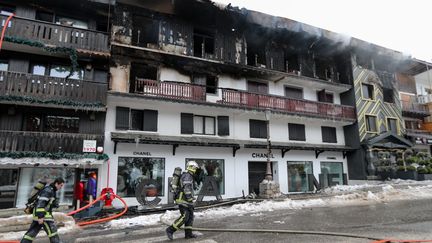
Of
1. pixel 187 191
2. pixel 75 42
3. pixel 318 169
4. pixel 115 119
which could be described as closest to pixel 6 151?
pixel 115 119

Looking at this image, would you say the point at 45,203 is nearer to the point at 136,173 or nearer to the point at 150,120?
the point at 136,173

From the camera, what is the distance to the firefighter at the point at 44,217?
250 inches

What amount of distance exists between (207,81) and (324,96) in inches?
439

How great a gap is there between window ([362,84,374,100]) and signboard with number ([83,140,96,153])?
23.4 metres

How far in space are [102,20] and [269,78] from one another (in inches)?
512

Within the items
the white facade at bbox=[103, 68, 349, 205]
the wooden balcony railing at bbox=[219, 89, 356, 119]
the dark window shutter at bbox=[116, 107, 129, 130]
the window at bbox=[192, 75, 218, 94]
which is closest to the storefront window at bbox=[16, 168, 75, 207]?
the white facade at bbox=[103, 68, 349, 205]

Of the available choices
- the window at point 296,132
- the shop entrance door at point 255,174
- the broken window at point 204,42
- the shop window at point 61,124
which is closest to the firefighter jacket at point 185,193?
the shop window at point 61,124

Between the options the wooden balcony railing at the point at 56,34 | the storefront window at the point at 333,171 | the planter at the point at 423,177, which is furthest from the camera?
the storefront window at the point at 333,171

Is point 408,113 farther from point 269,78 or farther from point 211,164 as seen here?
point 211,164

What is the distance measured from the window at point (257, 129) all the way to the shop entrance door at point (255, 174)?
2040mm

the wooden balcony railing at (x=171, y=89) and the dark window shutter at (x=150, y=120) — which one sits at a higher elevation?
the wooden balcony railing at (x=171, y=89)

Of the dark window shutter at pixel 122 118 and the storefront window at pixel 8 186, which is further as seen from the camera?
the dark window shutter at pixel 122 118

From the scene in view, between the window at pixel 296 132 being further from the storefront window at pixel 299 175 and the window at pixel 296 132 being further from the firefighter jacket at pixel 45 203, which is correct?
the firefighter jacket at pixel 45 203

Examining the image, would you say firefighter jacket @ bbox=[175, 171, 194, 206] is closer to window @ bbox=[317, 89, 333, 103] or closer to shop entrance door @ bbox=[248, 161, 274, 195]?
shop entrance door @ bbox=[248, 161, 274, 195]
